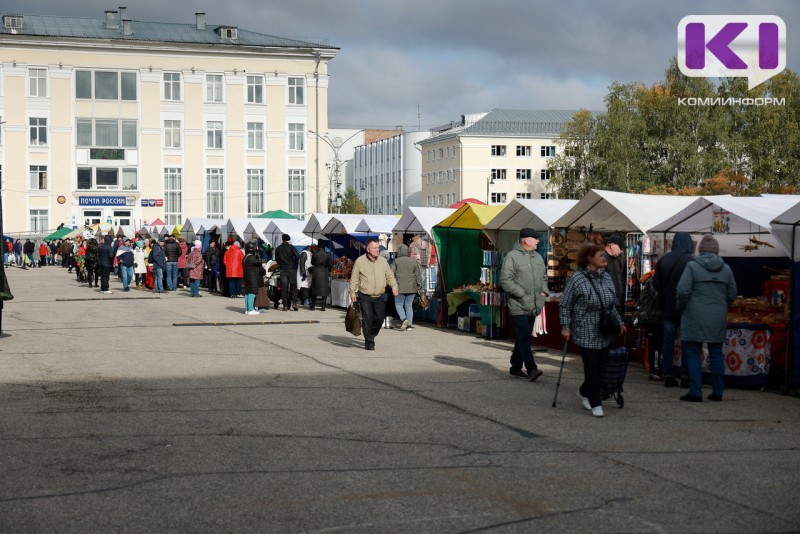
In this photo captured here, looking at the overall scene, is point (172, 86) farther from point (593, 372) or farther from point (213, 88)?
point (593, 372)

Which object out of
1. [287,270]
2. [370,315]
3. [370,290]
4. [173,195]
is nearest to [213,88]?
[173,195]

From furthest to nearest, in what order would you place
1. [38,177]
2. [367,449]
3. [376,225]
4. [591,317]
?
[38,177]
[376,225]
[591,317]
[367,449]

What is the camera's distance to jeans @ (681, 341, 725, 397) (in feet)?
36.9

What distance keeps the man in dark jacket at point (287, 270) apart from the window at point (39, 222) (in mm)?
53206

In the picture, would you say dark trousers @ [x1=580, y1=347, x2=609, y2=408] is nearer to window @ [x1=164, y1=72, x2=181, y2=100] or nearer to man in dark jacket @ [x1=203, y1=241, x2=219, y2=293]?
man in dark jacket @ [x1=203, y1=241, x2=219, y2=293]

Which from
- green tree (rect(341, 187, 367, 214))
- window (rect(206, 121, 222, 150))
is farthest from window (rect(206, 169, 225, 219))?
green tree (rect(341, 187, 367, 214))

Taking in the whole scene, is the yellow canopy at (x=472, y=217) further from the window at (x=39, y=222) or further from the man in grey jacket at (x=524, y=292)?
the window at (x=39, y=222)

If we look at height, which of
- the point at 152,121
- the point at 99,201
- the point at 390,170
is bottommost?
the point at 99,201

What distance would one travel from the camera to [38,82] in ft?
244

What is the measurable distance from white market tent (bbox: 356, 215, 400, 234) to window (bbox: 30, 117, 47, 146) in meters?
52.7

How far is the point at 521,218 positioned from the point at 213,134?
61661 mm

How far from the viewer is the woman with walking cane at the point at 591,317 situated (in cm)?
1027

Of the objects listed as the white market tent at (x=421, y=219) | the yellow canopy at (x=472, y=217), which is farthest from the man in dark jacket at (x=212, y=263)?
the yellow canopy at (x=472, y=217)

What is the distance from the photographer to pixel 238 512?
6.23 metres
